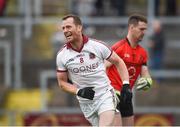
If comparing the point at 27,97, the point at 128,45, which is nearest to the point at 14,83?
the point at 27,97

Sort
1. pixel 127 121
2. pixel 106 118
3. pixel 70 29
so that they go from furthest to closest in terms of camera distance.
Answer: pixel 127 121 < pixel 106 118 < pixel 70 29

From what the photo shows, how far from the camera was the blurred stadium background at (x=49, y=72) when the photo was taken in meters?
17.0

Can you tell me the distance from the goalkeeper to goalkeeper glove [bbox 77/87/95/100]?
707 millimetres

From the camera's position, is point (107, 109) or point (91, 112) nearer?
point (107, 109)

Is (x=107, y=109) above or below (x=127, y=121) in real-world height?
above

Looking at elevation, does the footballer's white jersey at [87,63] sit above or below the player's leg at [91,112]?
above

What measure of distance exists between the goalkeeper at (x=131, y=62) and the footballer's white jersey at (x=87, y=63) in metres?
0.54

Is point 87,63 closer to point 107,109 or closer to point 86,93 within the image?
point 86,93

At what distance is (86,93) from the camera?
1082 cm

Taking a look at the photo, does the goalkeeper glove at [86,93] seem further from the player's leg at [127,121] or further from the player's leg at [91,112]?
the player's leg at [127,121]

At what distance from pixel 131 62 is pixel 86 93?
1.20 metres

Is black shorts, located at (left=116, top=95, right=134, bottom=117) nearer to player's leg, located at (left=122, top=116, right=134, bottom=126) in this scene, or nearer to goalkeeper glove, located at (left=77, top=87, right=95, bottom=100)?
player's leg, located at (left=122, top=116, right=134, bottom=126)

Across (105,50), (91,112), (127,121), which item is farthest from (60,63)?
(127,121)

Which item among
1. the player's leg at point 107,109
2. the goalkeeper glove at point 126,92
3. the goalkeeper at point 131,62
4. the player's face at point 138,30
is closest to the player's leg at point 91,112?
the player's leg at point 107,109
